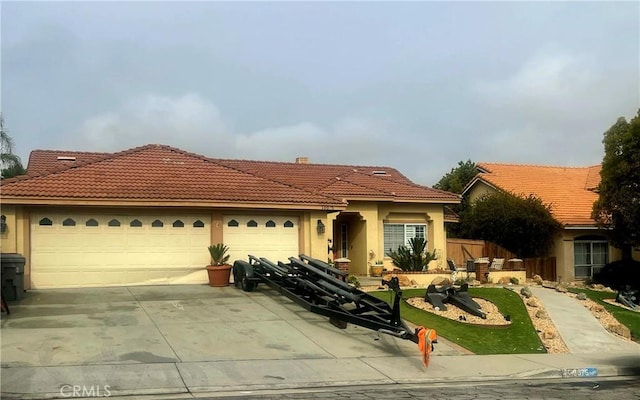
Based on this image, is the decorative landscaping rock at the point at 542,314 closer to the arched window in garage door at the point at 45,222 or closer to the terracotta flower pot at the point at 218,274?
the terracotta flower pot at the point at 218,274

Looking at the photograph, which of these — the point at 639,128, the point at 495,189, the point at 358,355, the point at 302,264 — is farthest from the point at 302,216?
the point at 495,189

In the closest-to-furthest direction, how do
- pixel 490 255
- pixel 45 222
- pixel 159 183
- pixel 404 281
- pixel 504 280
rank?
1. pixel 45 222
2. pixel 159 183
3. pixel 404 281
4. pixel 504 280
5. pixel 490 255

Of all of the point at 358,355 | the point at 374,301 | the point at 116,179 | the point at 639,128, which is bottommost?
the point at 358,355

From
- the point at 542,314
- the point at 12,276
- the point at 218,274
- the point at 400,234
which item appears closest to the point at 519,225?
the point at 400,234

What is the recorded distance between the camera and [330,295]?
46.6 ft

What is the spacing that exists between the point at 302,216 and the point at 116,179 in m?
5.84

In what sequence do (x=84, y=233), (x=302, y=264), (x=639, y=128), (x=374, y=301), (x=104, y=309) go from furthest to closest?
(x=639, y=128) < (x=84, y=233) < (x=302, y=264) < (x=104, y=309) < (x=374, y=301)

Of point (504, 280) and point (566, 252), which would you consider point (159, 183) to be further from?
point (566, 252)

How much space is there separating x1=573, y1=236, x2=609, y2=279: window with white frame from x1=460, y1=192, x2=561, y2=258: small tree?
139 cm

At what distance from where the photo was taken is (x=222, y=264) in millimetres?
18656

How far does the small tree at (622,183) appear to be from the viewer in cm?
2402

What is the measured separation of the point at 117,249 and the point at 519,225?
704 inches

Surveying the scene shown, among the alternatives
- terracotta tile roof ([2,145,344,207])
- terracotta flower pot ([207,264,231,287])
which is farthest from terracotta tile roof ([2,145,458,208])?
terracotta flower pot ([207,264,231,287])

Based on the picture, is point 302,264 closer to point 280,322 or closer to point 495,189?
point 280,322
